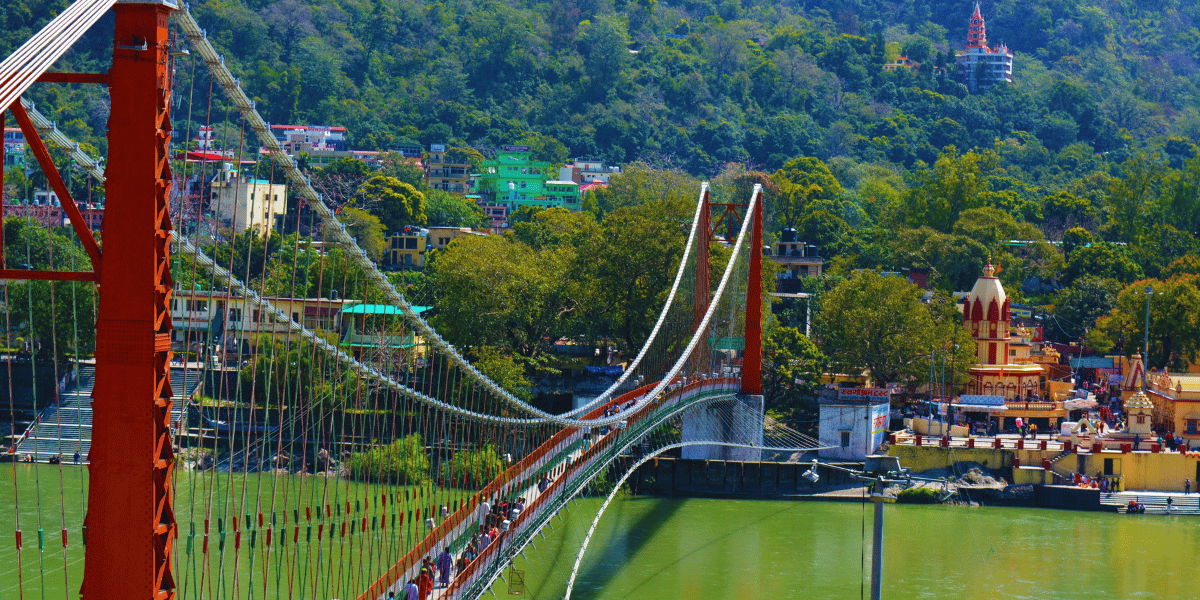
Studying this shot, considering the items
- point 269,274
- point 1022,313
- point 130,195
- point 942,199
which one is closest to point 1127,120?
point 942,199

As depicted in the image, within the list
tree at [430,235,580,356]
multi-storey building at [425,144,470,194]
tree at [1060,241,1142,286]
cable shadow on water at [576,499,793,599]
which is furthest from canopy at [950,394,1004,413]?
multi-storey building at [425,144,470,194]

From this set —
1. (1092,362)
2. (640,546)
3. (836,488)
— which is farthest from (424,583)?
(1092,362)

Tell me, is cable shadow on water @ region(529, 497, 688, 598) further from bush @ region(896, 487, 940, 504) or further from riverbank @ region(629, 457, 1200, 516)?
bush @ region(896, 487, 940, 504)

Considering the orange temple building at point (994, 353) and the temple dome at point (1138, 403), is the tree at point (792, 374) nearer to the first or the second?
the orange temple building at point (994, 353)

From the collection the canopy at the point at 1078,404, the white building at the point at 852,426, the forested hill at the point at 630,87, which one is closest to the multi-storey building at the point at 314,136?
the forested hill at the point at 630,87

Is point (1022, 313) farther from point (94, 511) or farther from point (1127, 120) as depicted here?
point (1127, 120)

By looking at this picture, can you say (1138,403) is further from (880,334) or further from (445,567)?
(445,567)
